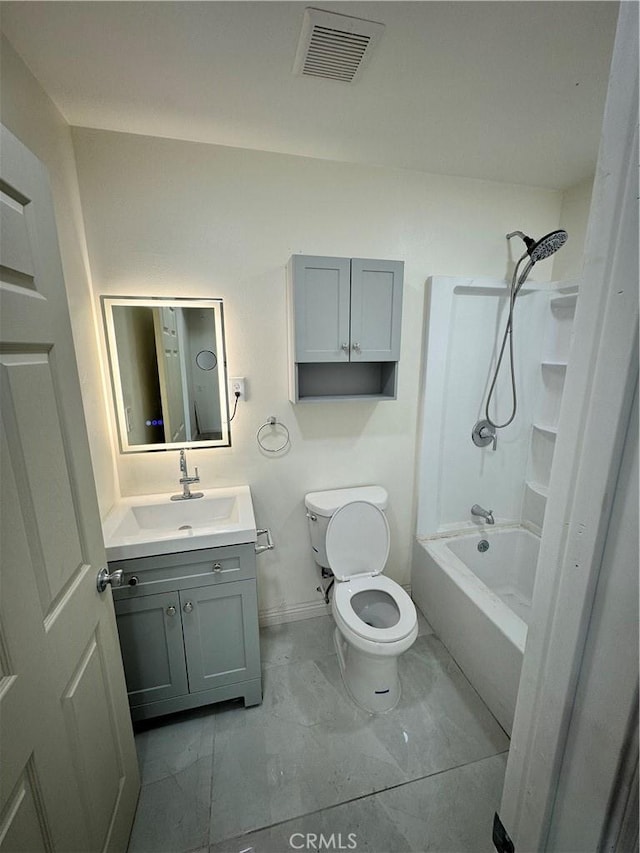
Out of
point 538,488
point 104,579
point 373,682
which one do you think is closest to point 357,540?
point 373,682

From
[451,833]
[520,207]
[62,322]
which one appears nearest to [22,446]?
[62,322]

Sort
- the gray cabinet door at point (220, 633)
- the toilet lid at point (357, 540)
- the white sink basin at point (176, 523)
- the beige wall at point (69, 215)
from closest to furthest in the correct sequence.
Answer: the beige wall at point (69, 215) → the white sink basin at point (176, 523) → the gray cabinet door at point (220, 633) → the toilet lid at point (357, 540)

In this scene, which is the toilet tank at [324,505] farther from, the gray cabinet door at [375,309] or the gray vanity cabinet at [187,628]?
the gray cabinet door at [375,309]

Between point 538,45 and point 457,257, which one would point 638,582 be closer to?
point 538,45

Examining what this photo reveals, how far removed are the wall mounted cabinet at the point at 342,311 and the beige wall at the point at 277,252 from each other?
199 millimetres

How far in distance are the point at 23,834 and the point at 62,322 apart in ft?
3.56

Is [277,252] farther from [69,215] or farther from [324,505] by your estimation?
[324,505]

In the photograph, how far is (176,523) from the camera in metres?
1.68

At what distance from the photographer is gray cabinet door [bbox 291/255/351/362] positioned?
153cm

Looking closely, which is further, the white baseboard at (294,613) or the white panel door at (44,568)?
the white baseboard at (294,613)

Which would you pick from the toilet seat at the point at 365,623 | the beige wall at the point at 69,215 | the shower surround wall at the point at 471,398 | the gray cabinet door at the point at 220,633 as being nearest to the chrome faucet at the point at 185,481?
the beige wall at the point at 69,215

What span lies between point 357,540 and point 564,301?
1.82 meters

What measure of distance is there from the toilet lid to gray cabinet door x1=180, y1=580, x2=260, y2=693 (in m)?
0.50

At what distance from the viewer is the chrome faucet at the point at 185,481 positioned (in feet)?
5.39
